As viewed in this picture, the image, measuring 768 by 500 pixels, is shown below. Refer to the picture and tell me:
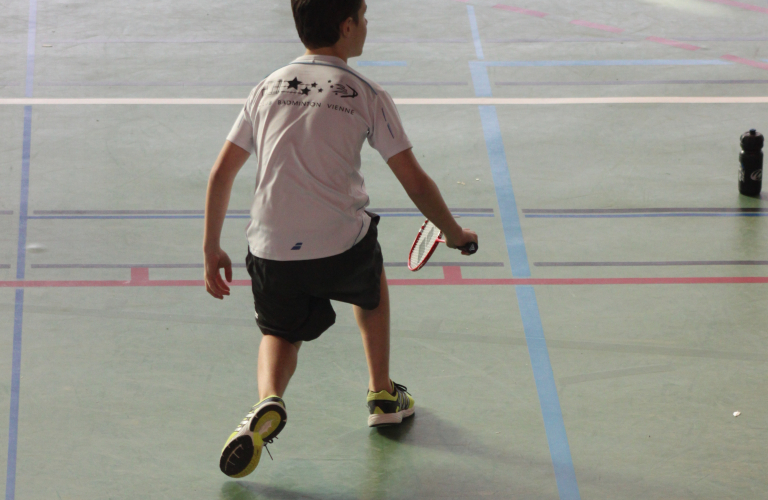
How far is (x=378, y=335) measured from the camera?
3672mm

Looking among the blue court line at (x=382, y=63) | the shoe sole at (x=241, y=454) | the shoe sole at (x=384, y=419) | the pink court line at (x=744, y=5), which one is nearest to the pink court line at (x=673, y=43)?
the pink court line at (x=744, y=5)

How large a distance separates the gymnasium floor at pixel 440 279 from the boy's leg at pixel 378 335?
0.28 m

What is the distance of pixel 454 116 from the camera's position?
22.7 feet

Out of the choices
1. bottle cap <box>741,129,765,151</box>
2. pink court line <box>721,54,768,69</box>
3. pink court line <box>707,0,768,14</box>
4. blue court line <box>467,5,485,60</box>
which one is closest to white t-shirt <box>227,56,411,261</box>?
bottle cap <box>741,129,765,151</box>

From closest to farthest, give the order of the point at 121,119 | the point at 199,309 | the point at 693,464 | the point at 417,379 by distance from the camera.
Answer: the point at 693,464 → the point at 417,379 → the point at 199,309 → the point at 121,119

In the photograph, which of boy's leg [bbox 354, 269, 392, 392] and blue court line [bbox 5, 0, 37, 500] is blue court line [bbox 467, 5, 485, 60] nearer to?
blue court line [bbox 5, 0, 37, 500]

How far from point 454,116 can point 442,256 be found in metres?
1.99

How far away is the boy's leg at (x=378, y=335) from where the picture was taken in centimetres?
364

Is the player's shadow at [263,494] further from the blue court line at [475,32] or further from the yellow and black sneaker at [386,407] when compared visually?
the blue court line at [475,32]

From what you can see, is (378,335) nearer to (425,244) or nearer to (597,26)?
(425,244)

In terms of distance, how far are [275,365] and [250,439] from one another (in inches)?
14.0

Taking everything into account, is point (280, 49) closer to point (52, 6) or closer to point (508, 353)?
point (52, 6)

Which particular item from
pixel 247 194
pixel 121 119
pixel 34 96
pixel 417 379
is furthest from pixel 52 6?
pixel 417 379

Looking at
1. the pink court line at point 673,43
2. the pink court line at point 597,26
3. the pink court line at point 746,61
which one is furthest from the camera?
the pink court line at point 597,26
